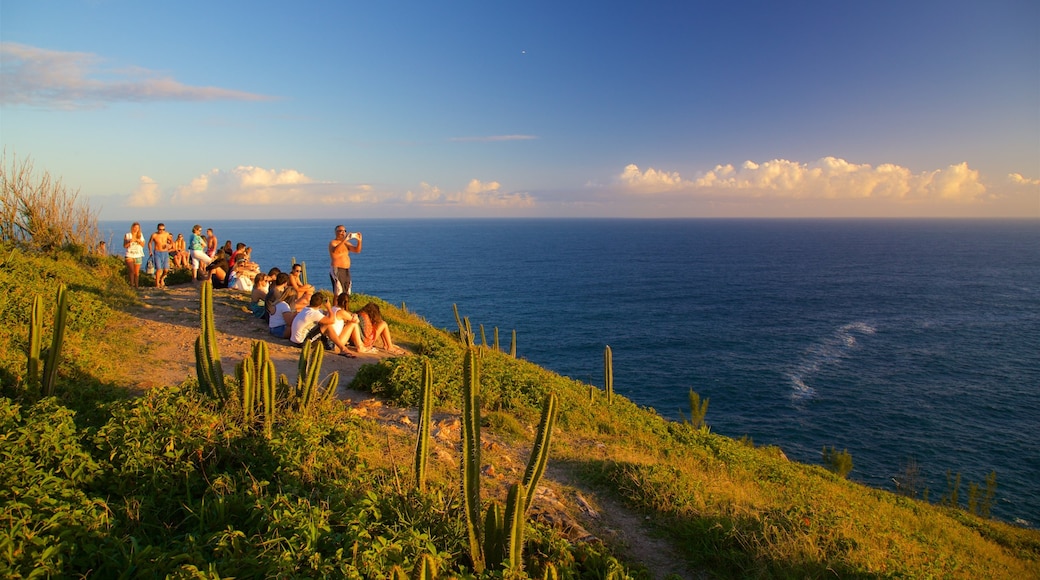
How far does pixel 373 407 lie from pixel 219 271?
1030cm

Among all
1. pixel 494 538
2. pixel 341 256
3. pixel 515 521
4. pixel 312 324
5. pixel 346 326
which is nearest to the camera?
pixel 515 521

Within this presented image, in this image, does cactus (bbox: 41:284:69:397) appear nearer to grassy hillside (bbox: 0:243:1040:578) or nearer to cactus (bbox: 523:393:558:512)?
grassy hillside (bbox: 0:243:1040:578)

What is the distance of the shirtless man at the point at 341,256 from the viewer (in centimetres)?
1304

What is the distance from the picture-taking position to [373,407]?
8.75m

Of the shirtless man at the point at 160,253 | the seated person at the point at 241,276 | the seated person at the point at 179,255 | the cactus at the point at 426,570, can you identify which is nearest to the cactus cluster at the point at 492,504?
the cactus at the point at 426,570

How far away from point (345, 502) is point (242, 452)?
58.2 inches

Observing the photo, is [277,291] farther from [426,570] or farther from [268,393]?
[426,570]

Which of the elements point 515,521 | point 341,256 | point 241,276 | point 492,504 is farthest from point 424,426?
point 241,276

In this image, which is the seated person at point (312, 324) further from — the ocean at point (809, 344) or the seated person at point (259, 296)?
the ocean at point (809, 344)

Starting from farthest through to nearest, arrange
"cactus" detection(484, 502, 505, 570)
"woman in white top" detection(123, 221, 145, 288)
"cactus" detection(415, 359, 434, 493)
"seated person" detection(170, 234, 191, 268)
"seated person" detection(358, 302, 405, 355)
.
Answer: "seated person" detection(170, 234, 191, 268), "woman in white top" detection(123, 221, 145, 288), "seated person" detection(358, 302, 405, 355), "cactus" detection(415, 359, 434, 493), "cactus" detection(484, 502, 505, 570)

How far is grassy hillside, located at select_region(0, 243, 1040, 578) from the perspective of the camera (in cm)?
359

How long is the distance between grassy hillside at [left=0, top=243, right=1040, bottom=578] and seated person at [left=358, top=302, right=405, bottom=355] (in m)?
2.13

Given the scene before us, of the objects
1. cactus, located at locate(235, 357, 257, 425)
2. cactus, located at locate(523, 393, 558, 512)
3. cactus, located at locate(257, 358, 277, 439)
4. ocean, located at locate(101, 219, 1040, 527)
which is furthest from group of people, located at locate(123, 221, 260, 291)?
cactus, located at locate(523, 393, 558, 512)

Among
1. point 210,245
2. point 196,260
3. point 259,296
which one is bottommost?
point 259,296
